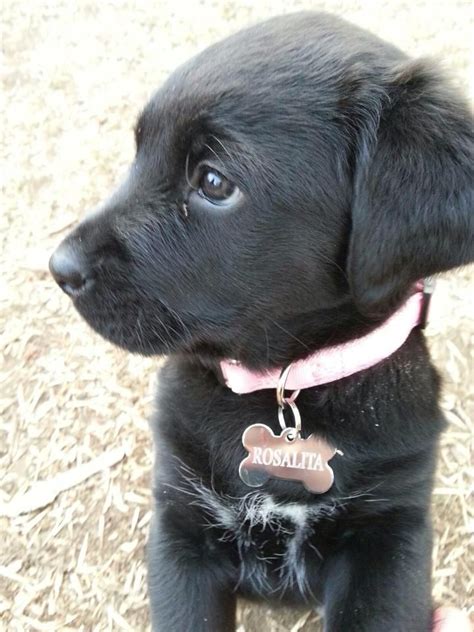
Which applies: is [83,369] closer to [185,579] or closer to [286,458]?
[185,579]

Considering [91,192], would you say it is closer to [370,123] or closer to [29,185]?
[29,185]

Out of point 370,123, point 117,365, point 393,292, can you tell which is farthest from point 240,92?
point 117,365

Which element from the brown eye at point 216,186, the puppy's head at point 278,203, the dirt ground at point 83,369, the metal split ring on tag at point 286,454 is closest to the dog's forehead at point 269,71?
the puppy's head at point 278,203

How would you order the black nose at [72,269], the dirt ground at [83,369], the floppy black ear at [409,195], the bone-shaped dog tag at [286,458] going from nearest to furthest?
the floppy black ear at [409,195] < the black nose at [72,269] < the bone-shaped dog tag at [286,458] < the dirt ground at [83,369]

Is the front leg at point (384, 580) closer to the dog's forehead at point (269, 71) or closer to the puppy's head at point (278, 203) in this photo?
the puppy's head at point (278, 203)

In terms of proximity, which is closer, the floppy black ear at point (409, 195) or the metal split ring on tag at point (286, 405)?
the floppy black ear at point (409, 195)

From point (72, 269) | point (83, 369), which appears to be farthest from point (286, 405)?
point (83, 369)

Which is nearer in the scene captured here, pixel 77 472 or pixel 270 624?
pixel 270 624
